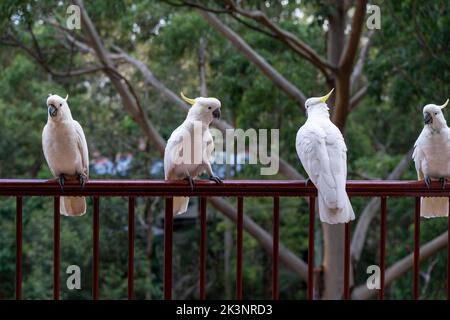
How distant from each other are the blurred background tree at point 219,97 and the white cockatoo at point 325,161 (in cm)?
246

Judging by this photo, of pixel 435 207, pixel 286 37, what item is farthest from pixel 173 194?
→ pixel 286 37

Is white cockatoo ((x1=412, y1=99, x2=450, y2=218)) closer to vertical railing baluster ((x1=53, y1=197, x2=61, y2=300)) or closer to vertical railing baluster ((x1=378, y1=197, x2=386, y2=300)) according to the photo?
vertical railing baluster ((x1=378, y1=197, x2=386, y2=300))

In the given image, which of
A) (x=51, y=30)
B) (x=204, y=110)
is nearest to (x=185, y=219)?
(x=51, y=30)

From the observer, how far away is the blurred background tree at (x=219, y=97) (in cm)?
540

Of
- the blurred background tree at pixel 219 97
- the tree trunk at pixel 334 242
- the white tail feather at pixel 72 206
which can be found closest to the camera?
the white tail feather at pixel 72 206

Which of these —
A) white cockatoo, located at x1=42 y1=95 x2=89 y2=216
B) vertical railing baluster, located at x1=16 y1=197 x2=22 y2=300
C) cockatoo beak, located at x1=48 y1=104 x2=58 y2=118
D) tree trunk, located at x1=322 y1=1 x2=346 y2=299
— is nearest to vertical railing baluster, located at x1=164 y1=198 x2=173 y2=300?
vertical railing baluster, located at x1=16 y1=197 x2=22 y2=300

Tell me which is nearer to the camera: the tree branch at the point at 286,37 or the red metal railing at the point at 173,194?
the red metal railing at the point at 173,194

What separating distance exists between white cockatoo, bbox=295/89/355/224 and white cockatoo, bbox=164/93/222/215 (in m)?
0.33

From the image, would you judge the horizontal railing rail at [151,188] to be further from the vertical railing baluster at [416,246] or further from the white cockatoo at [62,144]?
the white cockatoo at [62,144]

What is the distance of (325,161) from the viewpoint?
6.75ft

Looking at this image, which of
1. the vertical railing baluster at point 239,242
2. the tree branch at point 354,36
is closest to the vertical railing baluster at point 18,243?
the vertical railing baluster at point 239,242

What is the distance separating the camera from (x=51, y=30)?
6582mm

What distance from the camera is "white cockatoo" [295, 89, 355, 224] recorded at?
6.23 ft
